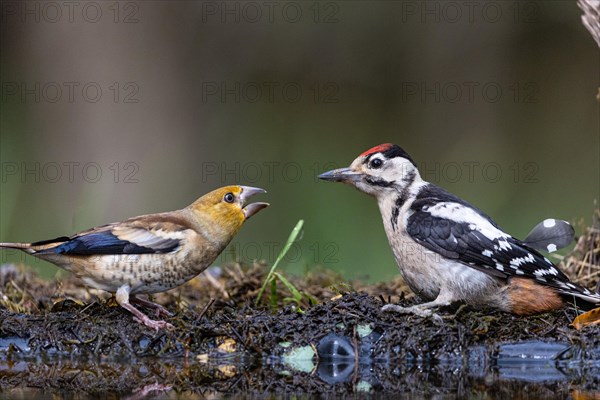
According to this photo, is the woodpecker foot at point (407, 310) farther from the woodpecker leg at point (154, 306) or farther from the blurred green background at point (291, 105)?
the blurred green background at point (291, 105)

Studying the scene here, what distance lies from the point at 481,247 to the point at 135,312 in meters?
2.24

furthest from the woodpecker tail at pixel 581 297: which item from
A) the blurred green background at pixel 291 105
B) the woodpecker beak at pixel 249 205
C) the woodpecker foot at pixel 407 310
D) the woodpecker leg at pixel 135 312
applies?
the blurred green background at pixel 291 105

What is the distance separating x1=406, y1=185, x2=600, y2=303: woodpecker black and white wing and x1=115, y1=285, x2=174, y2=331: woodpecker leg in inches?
66.9

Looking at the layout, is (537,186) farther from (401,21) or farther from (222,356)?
(222,356)

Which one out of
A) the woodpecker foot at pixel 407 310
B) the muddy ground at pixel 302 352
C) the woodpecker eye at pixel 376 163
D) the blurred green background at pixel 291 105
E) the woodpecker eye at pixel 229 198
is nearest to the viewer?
the muddy ground at pixel 302 352

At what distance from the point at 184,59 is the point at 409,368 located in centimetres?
788

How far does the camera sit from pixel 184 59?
12.0 meters

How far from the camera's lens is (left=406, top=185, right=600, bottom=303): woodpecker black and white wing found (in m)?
5.52

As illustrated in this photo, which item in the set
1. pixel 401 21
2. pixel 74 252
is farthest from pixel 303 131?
pixel 74 252

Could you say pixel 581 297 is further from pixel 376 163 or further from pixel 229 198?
pixel 229 198

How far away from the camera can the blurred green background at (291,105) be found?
37.4 feet

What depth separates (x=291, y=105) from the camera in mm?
13469

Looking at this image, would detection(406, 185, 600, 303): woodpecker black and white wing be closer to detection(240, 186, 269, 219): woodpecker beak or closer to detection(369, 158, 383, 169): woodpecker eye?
detection(369, 158, 383, 169): woodpecker eye

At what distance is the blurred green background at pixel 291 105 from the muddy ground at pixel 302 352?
4.93m
